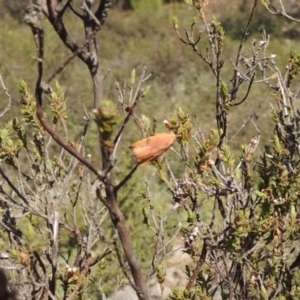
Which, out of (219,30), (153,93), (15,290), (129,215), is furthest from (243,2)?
(15,290)

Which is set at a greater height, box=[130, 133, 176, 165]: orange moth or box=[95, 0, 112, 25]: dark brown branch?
box=[95, 0, 112, 25]: dark brown branch

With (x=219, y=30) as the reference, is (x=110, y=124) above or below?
below

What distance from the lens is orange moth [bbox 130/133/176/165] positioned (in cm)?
155

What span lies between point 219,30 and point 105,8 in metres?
1.23

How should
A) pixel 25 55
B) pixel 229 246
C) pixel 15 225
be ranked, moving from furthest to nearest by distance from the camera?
pixel 25 55, pixel 15 225, pixel 229 246

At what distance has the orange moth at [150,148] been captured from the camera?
1554 mm

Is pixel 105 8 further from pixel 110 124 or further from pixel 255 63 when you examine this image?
pixel 255 63

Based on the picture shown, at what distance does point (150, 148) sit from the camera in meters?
1.57

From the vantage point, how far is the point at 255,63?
8.60 ft

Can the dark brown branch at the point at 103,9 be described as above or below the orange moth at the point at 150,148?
above

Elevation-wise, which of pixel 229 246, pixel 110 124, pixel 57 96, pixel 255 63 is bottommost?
pixel 110 124

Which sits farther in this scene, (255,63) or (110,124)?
(255,63)

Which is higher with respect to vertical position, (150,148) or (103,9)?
(103,9)

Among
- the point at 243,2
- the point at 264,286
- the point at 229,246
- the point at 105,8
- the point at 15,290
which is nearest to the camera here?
the point at 105,8
